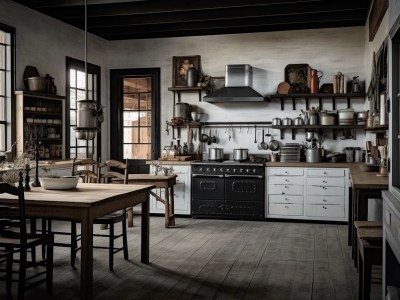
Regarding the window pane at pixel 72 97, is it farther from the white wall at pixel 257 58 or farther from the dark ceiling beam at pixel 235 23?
the white wall at pixel 257 58

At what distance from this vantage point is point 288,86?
7.64 m

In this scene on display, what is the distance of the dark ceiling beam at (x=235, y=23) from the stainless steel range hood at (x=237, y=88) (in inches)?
26.0

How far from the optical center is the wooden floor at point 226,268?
3.86 metres

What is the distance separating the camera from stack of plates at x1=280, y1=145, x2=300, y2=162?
7414 millimetres

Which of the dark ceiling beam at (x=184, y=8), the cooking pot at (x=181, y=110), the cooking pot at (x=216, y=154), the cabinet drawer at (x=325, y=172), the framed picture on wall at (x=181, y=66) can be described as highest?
the dark ceiling beam at (x=184, y=8)

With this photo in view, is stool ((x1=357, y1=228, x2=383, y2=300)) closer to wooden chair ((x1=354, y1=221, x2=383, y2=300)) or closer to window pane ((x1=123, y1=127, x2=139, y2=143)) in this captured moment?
wooden chair ((x1=354, y1=221, x2=383, y2=300))

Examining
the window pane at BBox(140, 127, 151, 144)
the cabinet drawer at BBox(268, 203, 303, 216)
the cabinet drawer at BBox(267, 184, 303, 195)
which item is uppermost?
the window pane at BBox(140, 127, 151, 144)

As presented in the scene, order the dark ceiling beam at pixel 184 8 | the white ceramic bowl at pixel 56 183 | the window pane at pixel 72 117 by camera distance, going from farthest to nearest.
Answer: the window pane at pixel 72 117 → the dark ceiling beam at pixel 184 8 → the white ceramic bowl at pixel 56 183

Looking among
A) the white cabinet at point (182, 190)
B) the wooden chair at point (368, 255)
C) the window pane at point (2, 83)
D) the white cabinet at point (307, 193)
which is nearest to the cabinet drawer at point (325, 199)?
the white cabinet at point (307, 193)

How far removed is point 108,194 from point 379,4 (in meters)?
3.58

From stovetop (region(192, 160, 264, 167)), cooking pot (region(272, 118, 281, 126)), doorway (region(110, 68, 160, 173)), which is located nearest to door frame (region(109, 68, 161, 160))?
doorway (region(110, 68, 160, 173))

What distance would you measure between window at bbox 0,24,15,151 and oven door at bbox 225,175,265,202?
3191mm

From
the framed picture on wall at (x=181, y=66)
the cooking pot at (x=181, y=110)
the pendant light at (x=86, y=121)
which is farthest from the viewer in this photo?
the framed picture on wall at (x=181, y=66)

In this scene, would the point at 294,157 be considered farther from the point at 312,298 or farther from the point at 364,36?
the point at 312,298
